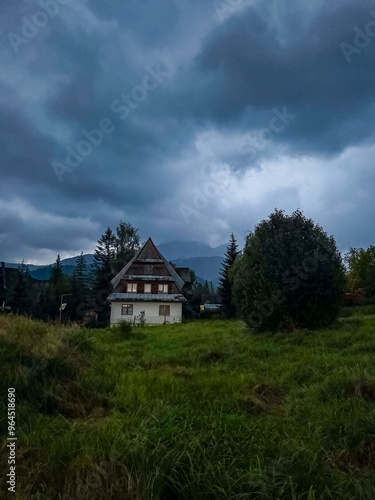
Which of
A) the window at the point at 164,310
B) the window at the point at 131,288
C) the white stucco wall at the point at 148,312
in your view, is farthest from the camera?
the window at the point at 131,288

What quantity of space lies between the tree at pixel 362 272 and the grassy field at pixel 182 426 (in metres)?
31.9

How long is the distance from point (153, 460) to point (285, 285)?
51.0 feet

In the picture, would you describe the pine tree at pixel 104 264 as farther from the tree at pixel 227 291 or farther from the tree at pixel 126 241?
the tree at pixel 227 291

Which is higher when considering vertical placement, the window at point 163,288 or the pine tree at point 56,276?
the pine tree at point 56,276

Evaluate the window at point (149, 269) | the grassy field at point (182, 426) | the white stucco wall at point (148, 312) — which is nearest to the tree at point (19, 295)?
the white stucco wall at point (148, 312)

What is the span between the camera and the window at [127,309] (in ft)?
112

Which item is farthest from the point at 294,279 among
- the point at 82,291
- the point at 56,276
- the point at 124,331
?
the point at 56,276

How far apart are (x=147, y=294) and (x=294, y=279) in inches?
757

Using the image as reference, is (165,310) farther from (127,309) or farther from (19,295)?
(19,295)

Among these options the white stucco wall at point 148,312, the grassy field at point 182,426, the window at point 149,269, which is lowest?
the grassy field at point 182,426

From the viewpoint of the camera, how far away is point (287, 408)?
5.88 meters

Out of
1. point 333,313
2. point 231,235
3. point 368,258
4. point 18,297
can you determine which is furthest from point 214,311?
point 333,313

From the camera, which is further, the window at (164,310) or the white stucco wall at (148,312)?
the window at (164,310)

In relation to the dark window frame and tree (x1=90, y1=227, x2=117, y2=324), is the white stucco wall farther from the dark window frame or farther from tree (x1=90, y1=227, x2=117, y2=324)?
tree (x1=90, y1=227, x2=117, y2=324)
